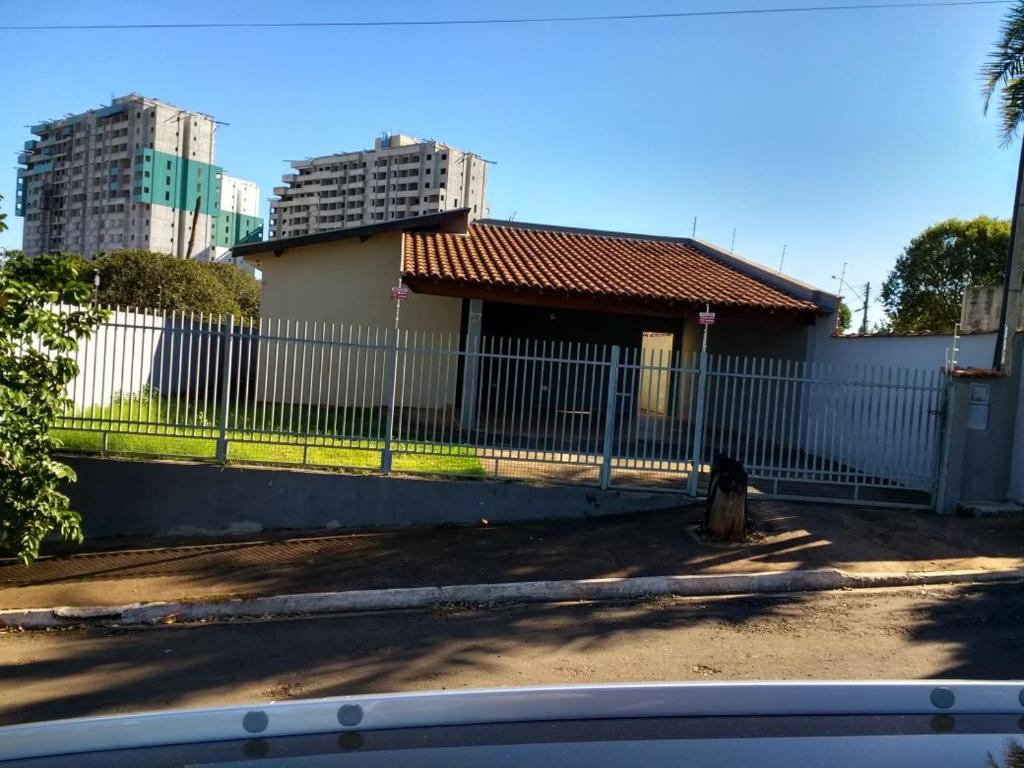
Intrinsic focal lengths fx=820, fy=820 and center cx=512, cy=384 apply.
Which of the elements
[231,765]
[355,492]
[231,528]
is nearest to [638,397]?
[355,492]

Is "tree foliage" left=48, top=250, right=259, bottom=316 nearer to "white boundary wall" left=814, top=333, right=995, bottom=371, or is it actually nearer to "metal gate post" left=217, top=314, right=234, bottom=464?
"metal gate post" left=217, top=314, right=234, bottom=464

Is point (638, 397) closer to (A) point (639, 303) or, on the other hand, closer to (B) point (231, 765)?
(A) point (639, 303)

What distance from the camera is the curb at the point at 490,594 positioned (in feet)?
22.7

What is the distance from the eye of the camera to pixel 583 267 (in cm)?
1670

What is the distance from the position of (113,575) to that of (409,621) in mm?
3188

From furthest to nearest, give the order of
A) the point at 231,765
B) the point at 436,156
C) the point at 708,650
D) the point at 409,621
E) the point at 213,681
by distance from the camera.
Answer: the point at 436,156 < the point at 409,621 < the point at 708,650 < the point at 213,681 < the point at 231,765

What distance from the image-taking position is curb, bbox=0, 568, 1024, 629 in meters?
6.91

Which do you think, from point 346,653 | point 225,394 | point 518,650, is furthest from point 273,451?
point 518,650

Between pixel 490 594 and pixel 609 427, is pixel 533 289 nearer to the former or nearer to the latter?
pixel 609 427

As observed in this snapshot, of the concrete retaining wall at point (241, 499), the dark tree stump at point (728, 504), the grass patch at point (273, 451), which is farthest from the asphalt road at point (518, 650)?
the grass patch at point (273, 451)

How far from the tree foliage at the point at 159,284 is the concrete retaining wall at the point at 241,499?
17.4 metres

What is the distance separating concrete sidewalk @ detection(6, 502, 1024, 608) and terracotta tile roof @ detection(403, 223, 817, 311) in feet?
20.4

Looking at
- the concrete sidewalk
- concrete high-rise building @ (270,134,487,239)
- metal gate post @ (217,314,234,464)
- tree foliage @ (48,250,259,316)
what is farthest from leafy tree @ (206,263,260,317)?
concrete high-rise building @ (270,134,487,239)

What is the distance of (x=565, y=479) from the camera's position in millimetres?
9703
